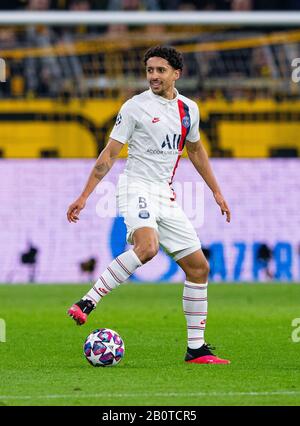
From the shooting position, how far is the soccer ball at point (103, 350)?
26.0 ft

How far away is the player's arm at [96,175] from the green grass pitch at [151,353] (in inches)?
43.4

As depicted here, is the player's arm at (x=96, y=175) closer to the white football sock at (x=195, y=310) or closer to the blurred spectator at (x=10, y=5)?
the white football sock at (x=195, y=310)

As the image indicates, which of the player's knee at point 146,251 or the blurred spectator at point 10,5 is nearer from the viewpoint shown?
the player's knee at point 146,251

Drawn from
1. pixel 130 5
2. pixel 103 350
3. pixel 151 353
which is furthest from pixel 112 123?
pixel 103 350

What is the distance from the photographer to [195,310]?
8258 mm

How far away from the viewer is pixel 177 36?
20406mm

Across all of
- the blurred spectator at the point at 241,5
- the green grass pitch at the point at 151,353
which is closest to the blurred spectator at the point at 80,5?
the blurred spectator at the point at 241,5

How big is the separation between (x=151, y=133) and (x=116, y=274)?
3.55 feet

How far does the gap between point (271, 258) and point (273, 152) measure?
6.98 feet

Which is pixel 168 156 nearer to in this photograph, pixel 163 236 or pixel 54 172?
pixel 163 236

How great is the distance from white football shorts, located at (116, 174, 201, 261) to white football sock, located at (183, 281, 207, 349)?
0.26 meters

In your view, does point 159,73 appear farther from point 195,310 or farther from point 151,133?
point 195,310


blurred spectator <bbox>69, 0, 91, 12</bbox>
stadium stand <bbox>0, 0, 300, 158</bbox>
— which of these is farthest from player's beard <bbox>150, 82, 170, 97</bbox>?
blurred spectator <bbox>69, 0, 91, 12</bbox>
